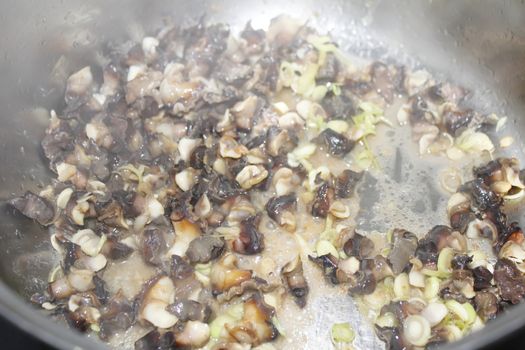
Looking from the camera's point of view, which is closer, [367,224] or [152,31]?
[367,224]

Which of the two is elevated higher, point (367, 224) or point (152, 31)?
point (152, 31)

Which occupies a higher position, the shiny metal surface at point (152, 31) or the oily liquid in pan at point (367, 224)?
the shiny metal surface at point (152, 31)

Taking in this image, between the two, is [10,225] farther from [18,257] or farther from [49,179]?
[49,179]

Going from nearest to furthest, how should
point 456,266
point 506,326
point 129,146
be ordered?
point 506,326, point 456,266, point 129,146

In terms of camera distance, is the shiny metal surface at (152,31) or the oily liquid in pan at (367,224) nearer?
the oily liquid in pan at (367,224)

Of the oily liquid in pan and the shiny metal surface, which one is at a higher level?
the shiny metal surface

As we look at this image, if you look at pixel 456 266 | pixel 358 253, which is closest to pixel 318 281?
pixel 358 253

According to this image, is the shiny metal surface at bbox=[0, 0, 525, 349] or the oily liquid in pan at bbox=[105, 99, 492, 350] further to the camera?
the shiny metal surface at bbox=[0, 0, 525, 349]

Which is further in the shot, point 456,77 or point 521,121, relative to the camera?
point 456,77
